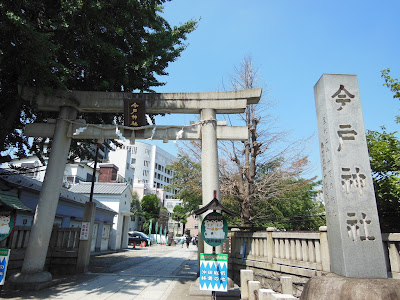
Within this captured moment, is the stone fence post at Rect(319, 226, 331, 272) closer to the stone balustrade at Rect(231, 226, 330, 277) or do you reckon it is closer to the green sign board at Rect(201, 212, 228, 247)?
the stone balustrade at Rect(231, 226, 330, 277)

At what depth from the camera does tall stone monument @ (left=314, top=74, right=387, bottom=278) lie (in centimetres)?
512

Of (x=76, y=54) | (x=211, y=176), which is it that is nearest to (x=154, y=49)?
(x=76, y=54)

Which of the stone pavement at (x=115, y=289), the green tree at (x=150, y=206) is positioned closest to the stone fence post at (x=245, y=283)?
the stone pavement at (x=115, y=289)

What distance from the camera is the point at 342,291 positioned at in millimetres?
4359

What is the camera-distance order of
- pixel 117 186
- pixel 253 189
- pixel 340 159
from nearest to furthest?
1. pixel 340 159
2. pixel 253 189
3. pixel 117 186

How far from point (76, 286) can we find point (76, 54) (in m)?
8.38

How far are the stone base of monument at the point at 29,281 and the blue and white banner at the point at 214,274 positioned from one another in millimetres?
5427

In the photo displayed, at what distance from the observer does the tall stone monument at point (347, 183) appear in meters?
5.12

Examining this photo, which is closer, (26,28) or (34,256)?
(26,28)

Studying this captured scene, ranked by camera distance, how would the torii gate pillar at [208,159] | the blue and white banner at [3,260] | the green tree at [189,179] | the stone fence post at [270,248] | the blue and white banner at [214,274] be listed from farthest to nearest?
the green tree at [189,179] < the torii gate pillar at [208,159] < the stone fence post at [270,248] < the blue and white banner at [3,260] < the blue and white banner at [214,274]

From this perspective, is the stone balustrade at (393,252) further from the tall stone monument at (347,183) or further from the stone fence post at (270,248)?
the stone fence post at (270,248)

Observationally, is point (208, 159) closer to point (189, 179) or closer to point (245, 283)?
point (245, 283)

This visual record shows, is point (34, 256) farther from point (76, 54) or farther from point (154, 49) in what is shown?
point (154, 49)

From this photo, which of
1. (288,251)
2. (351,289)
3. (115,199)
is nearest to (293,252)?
(288,251)
